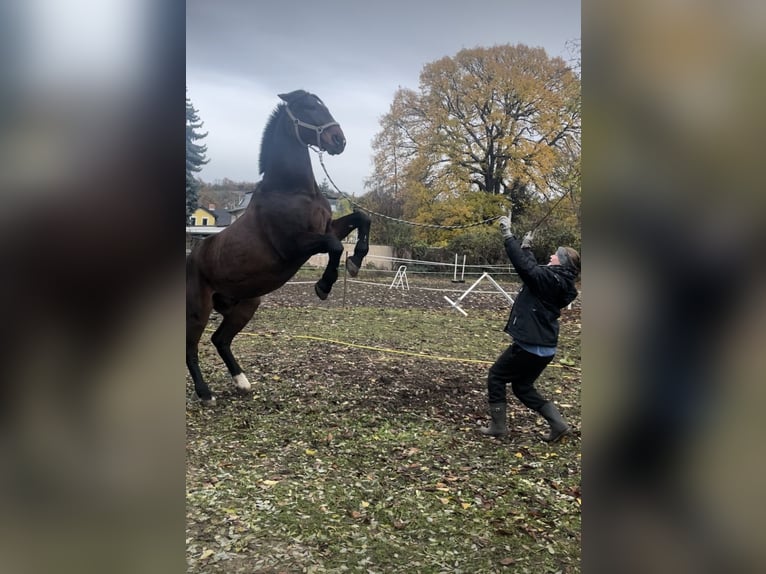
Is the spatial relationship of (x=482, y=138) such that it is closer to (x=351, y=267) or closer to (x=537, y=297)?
(x=537, y=297)

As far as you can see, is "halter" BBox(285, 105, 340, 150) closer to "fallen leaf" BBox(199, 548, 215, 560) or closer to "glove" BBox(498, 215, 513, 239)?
"glove" BBox(498, 215, 513, 239)

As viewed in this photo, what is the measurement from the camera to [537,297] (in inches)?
109

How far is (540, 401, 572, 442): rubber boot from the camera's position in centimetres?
295

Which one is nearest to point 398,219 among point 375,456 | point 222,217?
point 222,217

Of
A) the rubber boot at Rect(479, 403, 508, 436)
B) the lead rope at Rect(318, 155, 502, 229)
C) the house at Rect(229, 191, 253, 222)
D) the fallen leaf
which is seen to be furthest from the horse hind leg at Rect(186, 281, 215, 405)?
the rubber boot at Rect(479, 403, 508, 436)

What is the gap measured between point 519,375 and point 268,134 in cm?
208

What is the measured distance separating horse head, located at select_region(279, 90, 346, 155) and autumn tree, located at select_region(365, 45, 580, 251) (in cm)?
24

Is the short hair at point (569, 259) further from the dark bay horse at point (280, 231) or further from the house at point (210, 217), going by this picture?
the house at point (210, 217)

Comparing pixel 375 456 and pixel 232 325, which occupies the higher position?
pixel 232 325
